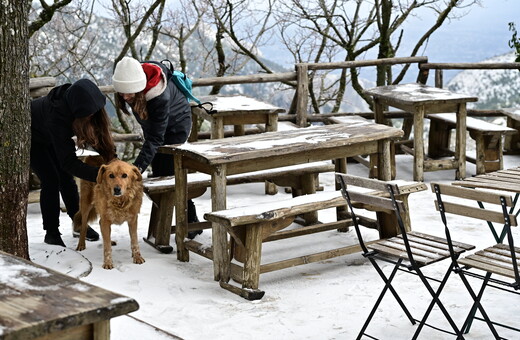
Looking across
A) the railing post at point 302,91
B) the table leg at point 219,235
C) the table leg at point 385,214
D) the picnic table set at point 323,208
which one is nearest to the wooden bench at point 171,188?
the picnic table set at point 323,208

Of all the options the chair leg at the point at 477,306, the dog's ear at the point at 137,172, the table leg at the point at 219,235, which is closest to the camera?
the chair leg at the point at 477,306

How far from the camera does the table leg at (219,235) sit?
5531mm

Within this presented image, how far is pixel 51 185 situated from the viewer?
6352mm

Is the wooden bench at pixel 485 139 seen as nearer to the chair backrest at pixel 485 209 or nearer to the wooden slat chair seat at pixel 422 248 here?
the wooden slat chair seat at pixel 422 248

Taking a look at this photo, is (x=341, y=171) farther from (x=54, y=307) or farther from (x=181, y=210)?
(x=54, y=307)

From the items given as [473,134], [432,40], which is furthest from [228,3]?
[473,134]

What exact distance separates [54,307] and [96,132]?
3.24 m

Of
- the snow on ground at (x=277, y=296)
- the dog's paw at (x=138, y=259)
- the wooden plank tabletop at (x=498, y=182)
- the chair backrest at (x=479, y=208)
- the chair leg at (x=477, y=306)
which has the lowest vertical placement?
the snow on ground at (x=277, y=296)

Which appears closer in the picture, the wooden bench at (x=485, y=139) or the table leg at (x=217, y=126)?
→ the table leg at (x=217, y=126)

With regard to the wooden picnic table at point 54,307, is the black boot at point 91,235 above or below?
below

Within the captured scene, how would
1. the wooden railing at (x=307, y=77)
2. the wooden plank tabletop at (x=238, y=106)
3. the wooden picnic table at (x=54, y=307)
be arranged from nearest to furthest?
the wooden picnic table at (x=54, y=307), the wooden plank tabletop at (x=238, y=106), the wooden railing at (x=307, y=77)

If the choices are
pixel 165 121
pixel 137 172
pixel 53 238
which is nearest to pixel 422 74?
pixel 165 121

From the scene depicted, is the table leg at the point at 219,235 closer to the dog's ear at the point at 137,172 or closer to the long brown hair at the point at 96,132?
the dog's ear at the point at 137,172

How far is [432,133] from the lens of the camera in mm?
10102
